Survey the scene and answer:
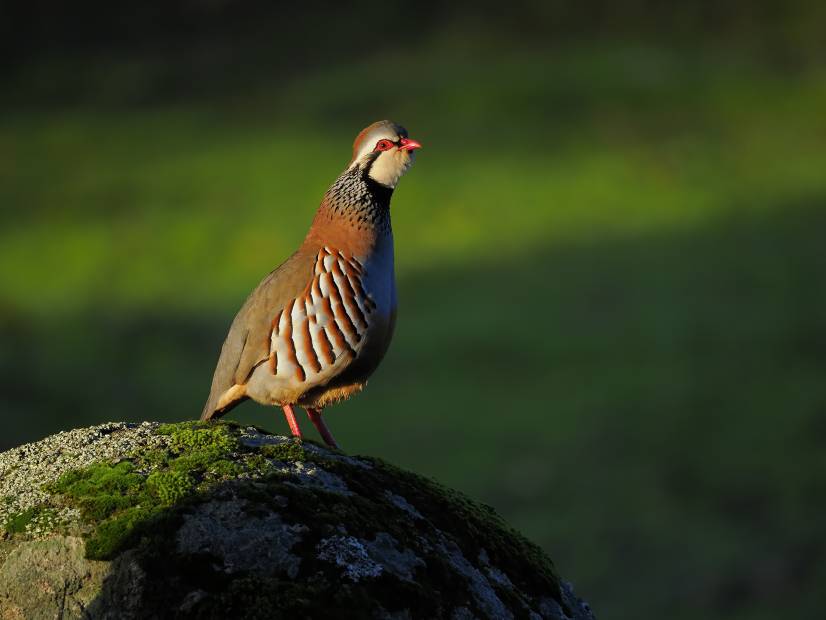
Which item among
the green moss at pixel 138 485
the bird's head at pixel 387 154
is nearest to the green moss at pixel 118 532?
the green moss at pixel 138 485

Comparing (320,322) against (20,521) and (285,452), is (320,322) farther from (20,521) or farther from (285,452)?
(20,521)

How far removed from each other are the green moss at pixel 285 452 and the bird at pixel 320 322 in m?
1.37

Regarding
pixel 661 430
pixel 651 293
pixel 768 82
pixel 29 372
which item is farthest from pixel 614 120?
pixel 29 372

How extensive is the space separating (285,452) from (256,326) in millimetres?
1679

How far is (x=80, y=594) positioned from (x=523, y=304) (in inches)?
561

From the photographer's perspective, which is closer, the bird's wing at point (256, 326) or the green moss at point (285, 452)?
the green moss at point (285, 452)

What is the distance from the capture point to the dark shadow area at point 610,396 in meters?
13.0

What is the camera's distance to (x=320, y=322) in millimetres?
5898

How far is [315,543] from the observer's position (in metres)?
3.88

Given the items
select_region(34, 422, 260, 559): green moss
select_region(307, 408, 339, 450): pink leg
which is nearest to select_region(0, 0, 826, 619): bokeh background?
select_region(307, 408, 339, 450): pink leg

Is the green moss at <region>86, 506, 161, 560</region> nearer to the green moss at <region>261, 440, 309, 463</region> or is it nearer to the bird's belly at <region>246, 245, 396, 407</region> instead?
the green moss at <region>261, 440, 309, 463</region>

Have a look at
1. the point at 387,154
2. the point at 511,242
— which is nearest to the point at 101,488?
the point at 387,154

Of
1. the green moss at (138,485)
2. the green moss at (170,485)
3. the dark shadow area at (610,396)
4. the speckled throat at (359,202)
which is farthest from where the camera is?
the dark shadow area at (610,396)

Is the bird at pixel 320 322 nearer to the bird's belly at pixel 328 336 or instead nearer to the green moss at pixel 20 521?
the bird's belly at pixel 328 336
